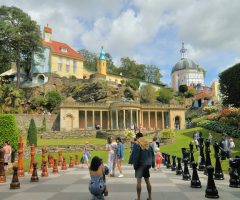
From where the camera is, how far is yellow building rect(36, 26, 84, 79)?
68.2 m

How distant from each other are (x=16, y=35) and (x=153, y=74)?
49.5m

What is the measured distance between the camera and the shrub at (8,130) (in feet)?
54.0

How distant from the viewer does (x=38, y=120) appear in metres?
50.5

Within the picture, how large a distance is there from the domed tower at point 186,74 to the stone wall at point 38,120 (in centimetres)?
6355

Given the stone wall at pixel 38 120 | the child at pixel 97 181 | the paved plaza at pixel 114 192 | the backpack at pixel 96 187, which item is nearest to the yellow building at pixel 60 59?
the stone wall at pixel 38 120

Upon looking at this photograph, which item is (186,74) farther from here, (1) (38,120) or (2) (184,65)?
(1) (38,120)

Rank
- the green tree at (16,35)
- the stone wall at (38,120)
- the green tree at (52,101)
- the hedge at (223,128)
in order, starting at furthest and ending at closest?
the green tree at (52,101)
the green tree at (16,35)
the stone wall at (38,120)
the hedge at (223,128)

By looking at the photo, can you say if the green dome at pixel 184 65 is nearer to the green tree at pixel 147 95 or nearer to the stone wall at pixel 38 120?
the green tree at pixel 147 95

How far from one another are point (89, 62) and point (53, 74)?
89.6 feet

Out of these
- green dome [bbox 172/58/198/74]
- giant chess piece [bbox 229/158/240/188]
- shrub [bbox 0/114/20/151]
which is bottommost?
giant chess piece [bbox 229/158/240/188]

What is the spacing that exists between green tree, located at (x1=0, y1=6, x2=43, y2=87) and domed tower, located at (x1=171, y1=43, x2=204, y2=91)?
63.7 m

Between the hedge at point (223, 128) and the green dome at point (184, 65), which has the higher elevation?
the green dome at point (184, 65)

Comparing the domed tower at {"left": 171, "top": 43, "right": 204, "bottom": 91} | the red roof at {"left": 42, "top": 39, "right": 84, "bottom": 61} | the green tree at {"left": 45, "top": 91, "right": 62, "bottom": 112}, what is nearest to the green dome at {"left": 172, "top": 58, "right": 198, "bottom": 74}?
the domed tower at {"left": 171, "top": 43, "right": 204, "bottom": 91}

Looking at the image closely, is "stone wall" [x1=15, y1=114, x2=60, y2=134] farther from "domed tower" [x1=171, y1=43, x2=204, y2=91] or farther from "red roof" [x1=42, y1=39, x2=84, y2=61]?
"domed tower" [x1=171, y1=43, x2=204, y2=91]
